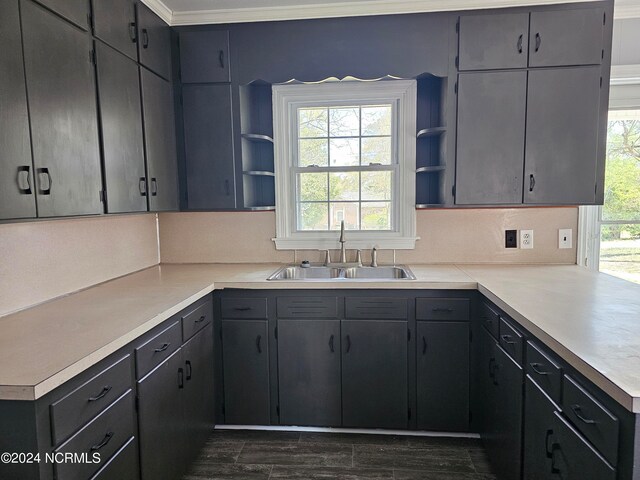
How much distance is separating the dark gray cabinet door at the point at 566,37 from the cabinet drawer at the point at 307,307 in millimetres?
1842

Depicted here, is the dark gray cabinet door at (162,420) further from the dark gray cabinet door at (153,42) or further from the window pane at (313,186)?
the dark gray cabinet door at (153,42)

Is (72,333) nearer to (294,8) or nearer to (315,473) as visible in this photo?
(315,473)

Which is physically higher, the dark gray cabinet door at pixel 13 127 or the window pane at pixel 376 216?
the dark gray cabinet door at pixel 13 127

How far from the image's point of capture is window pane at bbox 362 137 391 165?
2.85 m

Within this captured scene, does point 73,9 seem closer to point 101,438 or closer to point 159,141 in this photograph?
point 159,141

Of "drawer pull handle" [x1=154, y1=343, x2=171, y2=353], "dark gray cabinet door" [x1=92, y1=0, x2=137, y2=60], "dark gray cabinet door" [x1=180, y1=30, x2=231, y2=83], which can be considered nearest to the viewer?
"drawer pull handle" [x1=154, y1=343, x2=171, y2=353]

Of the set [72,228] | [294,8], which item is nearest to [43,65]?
→ [72,228]

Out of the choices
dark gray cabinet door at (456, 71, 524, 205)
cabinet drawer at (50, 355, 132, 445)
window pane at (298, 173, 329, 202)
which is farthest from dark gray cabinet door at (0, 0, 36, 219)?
dark gray cabinet door at (456, 71, 524, 205)

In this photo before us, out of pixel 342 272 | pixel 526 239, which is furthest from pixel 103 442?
pixel 526 239

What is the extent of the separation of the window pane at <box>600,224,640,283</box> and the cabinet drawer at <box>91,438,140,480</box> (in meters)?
3.26

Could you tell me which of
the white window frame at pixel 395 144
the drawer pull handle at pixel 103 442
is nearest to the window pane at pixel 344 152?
the white window frame at pixel 395 144

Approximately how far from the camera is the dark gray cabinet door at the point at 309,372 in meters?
2.32

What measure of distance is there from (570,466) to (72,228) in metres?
2.36

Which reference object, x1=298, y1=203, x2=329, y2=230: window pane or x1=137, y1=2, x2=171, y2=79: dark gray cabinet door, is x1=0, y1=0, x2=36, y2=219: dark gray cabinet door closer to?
x1=137, y1=2, x2=171, y2=79: dark gray cabinet door
